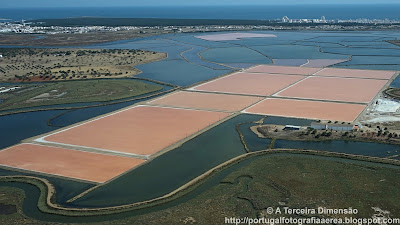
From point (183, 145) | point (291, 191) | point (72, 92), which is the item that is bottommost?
point (291, 191)

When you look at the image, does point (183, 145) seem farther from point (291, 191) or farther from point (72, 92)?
point (72, 92)

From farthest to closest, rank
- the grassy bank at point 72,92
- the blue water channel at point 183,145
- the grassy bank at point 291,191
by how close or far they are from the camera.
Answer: the grassy bank at point 72,92 < the blue water channel at point 183,145 < the grassy bank at point 291,191

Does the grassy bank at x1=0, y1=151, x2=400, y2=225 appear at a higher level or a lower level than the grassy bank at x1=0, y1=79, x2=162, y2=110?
lower

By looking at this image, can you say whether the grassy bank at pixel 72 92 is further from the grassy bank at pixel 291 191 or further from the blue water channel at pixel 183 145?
the grassy bank at pixel 291 191

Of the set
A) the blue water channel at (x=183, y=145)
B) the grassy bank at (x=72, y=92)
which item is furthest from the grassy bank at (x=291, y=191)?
the grassy bank at (x=72, y=92)

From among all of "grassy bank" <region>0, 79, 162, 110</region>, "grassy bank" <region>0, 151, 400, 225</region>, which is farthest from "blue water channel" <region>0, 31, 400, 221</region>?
"grassy bank" <region>0, 79, 162, 110</region>

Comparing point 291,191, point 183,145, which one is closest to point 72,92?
point 183,145

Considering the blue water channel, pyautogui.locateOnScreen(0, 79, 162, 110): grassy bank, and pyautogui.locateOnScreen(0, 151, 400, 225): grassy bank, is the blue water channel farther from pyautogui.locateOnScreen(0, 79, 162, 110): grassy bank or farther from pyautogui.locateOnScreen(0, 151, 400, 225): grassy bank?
pyautogui.locateOnScreen(0, 79, 162, 110): grassy bank

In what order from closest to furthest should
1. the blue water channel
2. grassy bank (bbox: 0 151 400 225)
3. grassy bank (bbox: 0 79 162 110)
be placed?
grassy bank (bbox: 0 151 400 225) < the blue water channel < grassy bank (bbox: 0 79 162 110)

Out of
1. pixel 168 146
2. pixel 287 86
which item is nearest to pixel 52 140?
pixel 168 146

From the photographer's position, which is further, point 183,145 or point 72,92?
point 72,92

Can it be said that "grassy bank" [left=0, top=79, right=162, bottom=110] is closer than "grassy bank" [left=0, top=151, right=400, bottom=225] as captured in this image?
No
